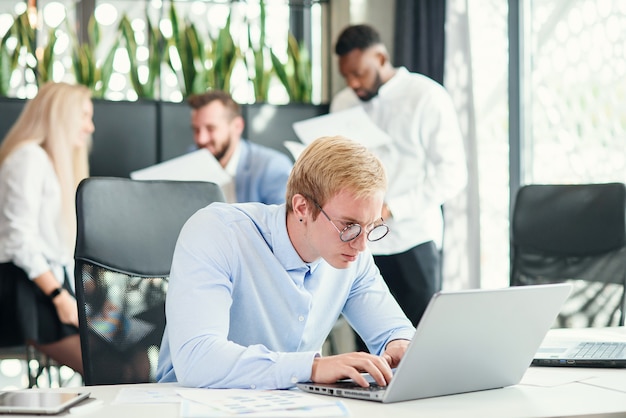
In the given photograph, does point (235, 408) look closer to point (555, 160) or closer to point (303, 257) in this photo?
point (303, 257)

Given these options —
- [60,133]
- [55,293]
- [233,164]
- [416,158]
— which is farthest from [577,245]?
[60,133]

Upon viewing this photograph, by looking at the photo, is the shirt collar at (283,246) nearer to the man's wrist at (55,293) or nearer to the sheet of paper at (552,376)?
the sheet of paper at (552,376)

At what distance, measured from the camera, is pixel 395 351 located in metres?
1.85

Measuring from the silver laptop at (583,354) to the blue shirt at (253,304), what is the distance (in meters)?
0.30

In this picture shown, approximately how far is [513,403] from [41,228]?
2736mm

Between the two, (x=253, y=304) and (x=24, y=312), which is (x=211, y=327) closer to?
(x=253, y=304)

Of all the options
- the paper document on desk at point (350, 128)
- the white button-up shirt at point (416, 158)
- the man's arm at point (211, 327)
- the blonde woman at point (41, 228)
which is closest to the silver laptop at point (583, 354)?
the man's arm at point (211, 327)

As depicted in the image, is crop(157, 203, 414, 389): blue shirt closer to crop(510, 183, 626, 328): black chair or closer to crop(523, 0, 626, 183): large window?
crop(510, 183, 626, 328): black chair

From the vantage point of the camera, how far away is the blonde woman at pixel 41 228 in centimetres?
374

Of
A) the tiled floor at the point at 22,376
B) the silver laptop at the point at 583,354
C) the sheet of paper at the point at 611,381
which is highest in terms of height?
the sheet of paper at the point at 611,381

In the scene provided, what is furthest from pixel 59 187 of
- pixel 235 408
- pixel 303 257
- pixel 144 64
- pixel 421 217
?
pixel 235 408

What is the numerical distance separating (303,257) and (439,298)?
0.59m

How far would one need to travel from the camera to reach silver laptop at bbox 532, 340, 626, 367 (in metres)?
1.83

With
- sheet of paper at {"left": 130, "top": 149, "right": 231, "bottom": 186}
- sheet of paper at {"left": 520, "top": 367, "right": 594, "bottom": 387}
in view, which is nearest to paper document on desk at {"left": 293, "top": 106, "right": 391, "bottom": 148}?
sheet of paper at {"left": 130, "top": 149, "right": 231, "bottom": 186}
